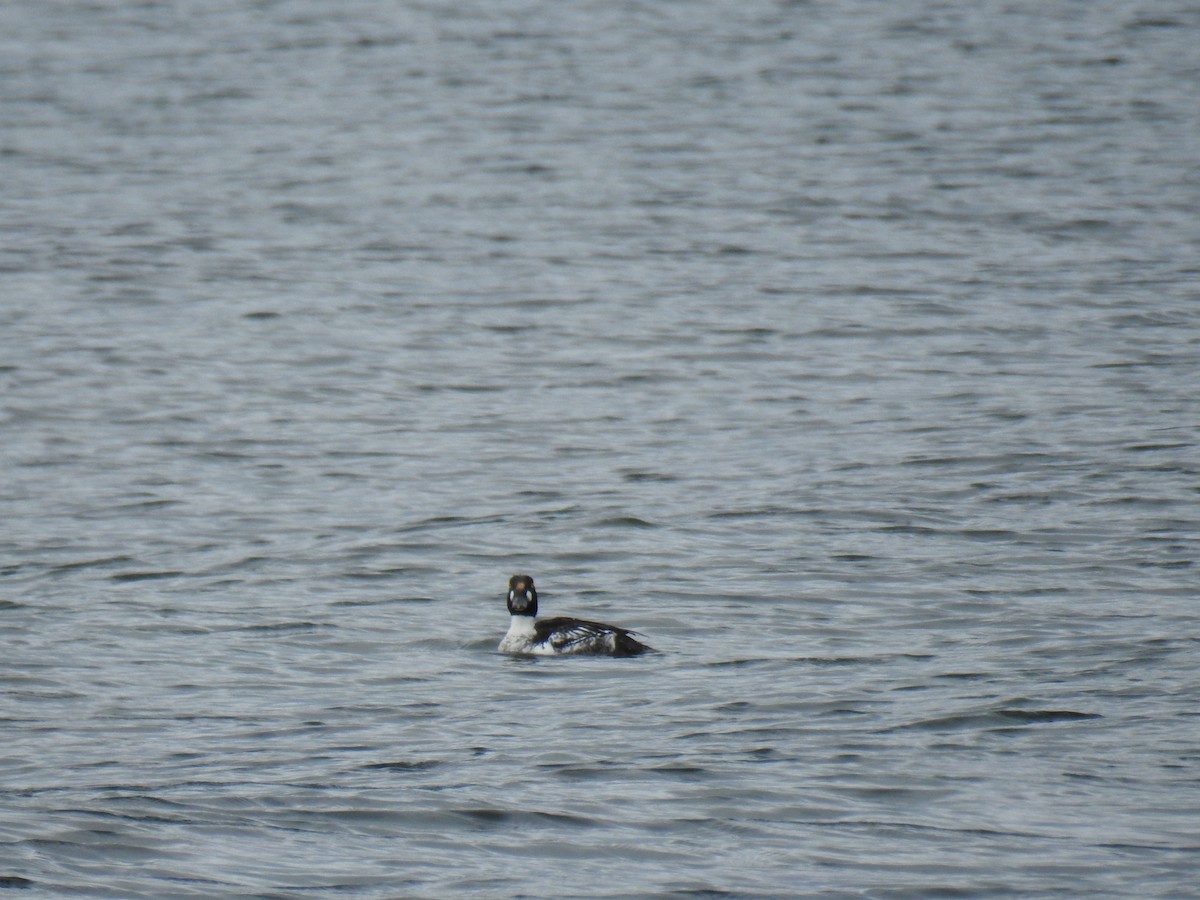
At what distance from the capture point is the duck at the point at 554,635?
41.3 feet

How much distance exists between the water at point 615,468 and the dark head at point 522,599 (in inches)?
18.1

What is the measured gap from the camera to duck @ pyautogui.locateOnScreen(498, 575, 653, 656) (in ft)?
41.3

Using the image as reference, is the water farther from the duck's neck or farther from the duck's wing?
the duck's neck

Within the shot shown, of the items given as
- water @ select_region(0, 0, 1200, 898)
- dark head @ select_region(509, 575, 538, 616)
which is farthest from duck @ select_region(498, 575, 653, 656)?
water @ select_region(0, 0, 1200, 898)

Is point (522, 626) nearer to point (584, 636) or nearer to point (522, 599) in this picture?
point (522, 599)

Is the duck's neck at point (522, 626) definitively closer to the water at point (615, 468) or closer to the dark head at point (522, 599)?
the dark head at point (522, 599)

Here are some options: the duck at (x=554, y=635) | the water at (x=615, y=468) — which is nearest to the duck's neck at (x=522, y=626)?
the duck at (x=554, y=635)

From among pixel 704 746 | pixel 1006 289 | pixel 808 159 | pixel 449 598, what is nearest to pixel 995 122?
pixel 808 159

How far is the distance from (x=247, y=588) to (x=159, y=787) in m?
4.71

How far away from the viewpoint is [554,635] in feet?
41.7

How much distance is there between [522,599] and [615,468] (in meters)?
5.53

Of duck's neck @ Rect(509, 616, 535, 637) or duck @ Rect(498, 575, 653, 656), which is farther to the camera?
duck's neck @ Rect(509, 616, 535, 637)

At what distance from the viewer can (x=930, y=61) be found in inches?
1555

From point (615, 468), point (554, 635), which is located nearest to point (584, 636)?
Result: point (554, 635)
